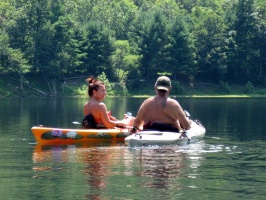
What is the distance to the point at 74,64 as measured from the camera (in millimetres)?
85375

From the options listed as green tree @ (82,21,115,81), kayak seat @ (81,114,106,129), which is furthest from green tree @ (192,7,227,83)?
kayak seat @ (81,114,106,129)

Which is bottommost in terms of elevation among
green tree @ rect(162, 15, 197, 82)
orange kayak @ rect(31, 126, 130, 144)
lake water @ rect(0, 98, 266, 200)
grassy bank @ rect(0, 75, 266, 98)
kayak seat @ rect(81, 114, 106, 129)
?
lake water @ rect(0, 98, 266, 200)

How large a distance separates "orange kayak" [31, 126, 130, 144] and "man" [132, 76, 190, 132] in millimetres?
1350

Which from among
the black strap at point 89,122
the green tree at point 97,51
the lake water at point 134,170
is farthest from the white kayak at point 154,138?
the green tree at point 97,51

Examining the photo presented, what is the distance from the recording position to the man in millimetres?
20406

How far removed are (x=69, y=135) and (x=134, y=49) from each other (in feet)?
230

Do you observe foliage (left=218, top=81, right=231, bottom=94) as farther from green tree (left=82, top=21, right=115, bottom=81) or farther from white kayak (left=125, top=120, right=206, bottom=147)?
white kayak (left=125, top=120, right=206, bottom=147)

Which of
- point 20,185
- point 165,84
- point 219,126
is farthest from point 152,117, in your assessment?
point 219,126

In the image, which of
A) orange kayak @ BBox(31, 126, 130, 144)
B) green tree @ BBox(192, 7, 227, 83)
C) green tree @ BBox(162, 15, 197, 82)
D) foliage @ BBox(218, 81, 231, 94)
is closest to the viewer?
orange kayak @ BBox(31, 126, 130, 144)

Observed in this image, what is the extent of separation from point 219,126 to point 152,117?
918cm

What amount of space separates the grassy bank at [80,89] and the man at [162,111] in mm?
58275

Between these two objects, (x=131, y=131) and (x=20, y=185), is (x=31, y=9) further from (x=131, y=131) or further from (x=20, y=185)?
(x=20, y=185)

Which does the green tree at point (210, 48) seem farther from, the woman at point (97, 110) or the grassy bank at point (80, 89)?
the woman at point (97, 110)

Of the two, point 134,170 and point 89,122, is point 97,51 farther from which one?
point 134,170
